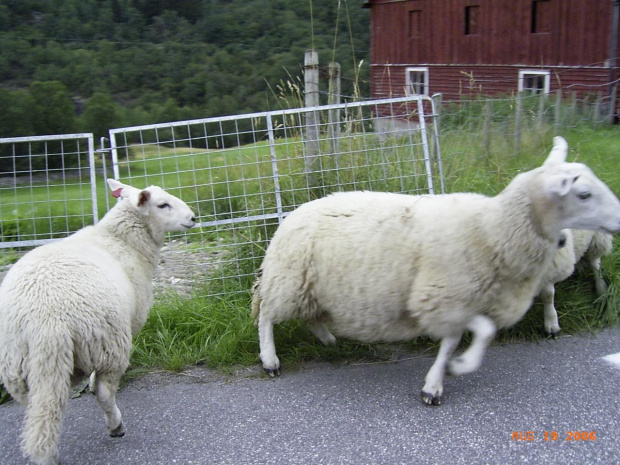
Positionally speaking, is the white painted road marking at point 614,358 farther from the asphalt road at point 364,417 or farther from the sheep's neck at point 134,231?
the sheep's neck at point 134,231

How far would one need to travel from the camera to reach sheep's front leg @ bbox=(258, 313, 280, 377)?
390 cm

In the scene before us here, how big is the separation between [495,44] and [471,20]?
1717mm

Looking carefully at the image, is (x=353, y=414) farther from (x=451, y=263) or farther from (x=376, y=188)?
(x=376, y=188)

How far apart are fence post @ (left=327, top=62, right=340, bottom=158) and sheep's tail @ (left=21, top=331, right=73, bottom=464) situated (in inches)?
117

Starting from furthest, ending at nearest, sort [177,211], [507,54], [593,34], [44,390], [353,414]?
[507,54] < [593,34] < [177,211] < [353,414] < [44,390]

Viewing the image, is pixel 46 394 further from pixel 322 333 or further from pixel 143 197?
pixel 322 333

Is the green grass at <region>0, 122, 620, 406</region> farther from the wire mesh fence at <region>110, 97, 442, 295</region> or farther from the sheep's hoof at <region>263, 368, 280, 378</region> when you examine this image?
the sheep's hoof at <region>263, 368, 280, 378</region>

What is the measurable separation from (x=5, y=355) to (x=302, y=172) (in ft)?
10.0

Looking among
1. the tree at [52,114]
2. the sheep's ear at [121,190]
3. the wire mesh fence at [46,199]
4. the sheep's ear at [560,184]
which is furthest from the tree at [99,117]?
the sheep's ear at [560,184]

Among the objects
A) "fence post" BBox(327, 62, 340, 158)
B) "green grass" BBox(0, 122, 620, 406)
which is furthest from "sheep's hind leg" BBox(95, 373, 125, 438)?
"fence post" BBox(327, 62, 340, 158)

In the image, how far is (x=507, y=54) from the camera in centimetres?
2112

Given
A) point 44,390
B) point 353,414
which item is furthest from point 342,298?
point 44,390

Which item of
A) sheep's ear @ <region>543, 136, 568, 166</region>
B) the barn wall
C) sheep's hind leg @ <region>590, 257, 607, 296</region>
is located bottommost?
sheep's hind leg @ <region>590, 257, 607, 296</region>

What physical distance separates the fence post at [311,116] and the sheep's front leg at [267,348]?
1658mm
